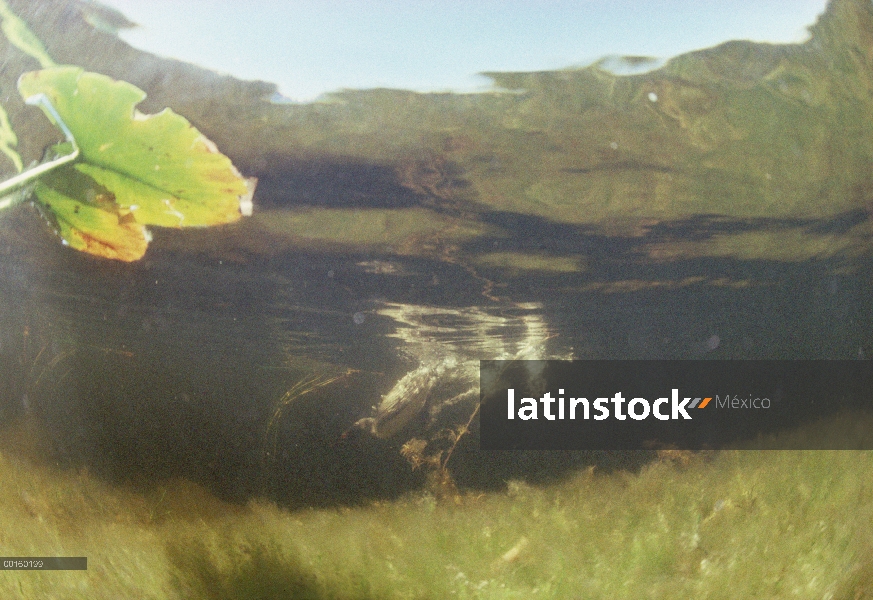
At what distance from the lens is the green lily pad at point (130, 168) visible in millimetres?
1112

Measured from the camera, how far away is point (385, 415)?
117 cm

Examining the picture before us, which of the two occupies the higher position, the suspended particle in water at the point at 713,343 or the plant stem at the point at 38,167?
the plant stem at the point at 38,167

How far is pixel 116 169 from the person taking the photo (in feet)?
3.72

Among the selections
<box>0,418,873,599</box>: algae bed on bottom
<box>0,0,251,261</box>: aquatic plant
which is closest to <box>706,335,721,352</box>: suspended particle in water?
<box>0,418,873,599</box>: algae bed on bottom

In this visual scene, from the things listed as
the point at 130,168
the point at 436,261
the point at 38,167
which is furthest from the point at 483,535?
the point at 38,167

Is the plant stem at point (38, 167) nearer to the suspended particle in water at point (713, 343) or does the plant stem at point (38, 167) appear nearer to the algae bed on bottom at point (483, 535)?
the algae bed on bottom at point (483, 535)

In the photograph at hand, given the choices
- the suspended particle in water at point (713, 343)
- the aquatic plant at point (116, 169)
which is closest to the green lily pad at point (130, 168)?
the aquatic plant at point (116, 169)

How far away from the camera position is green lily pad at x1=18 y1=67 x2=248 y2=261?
3.65 ft

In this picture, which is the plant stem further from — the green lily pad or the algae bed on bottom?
the algae bed on bottom

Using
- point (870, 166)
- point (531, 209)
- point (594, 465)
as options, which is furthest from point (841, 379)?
point (531, 209)

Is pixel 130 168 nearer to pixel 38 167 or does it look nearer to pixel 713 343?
pixel 38 167

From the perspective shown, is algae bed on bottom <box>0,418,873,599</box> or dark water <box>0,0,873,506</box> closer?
dark water <box>0,0,873,506</box>

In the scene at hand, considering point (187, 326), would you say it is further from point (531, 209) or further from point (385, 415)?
point (531, 209)

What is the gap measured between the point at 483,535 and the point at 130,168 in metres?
1.10
